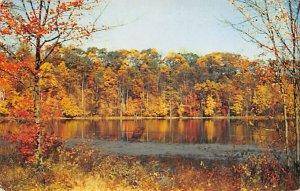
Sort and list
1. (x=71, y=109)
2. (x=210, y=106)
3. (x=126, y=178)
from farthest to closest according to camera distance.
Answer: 1. (x=210, y=106)
2. (x=71, y=109)
3. (x=126, y=178)

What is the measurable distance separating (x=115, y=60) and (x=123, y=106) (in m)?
10.1

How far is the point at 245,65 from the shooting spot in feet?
35.7

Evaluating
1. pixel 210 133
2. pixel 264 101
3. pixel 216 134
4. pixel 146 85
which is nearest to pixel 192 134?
pixel 210 133

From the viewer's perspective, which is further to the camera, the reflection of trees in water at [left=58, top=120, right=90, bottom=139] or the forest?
the reflection of trees in water at [left=58, top=120, right=90, bottom=139]

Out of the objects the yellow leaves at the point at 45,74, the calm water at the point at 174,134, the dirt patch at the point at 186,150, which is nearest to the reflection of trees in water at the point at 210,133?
the calm water at the point at 174,134

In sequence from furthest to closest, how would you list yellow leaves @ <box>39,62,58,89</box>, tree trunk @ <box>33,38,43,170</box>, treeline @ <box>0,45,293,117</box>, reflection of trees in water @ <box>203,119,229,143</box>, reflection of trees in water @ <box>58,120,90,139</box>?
1. treeline @ <box>0,45,293,117</box>
2. reflection of trees in water @ <box>58,120,90,139</box>
3. reflection of trees in water @ <box>203,119,229,143</box>
4. yellow leaves @ <box>39,62,58,89</box>
5. tree trunk @ <box>33,38,43,170</box>

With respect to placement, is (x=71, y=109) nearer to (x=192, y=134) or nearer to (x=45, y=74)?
(x=192, y=134)

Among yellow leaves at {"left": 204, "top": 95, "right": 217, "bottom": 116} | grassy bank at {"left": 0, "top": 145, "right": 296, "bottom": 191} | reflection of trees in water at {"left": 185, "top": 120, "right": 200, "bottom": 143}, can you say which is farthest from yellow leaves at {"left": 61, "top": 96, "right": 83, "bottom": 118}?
grassy bank at {"left": 0, "top": 145, "right": 296, "bottom": 191}

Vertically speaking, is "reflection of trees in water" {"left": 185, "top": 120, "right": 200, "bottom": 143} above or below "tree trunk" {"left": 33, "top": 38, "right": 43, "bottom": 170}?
below

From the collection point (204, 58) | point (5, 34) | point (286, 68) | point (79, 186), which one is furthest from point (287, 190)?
point (204, 58)

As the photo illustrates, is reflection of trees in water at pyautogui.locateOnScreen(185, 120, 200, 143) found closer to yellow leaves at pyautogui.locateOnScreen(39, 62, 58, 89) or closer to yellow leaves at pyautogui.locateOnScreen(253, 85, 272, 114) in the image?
yellow leaves at pyautogui.locateOnScreen(253, 85, 272, 114)

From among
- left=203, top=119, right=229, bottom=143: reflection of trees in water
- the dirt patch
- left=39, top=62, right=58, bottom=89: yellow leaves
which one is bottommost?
the dirt patch

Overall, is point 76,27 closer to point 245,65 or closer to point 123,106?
point 245,65

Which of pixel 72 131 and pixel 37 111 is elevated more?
pixel 37 111
